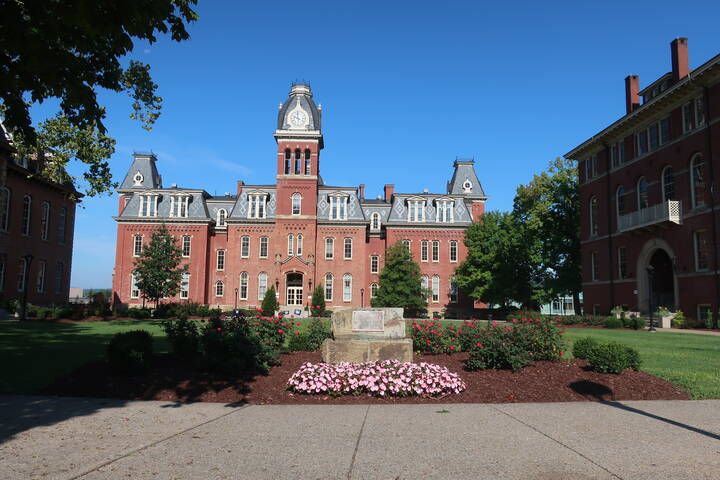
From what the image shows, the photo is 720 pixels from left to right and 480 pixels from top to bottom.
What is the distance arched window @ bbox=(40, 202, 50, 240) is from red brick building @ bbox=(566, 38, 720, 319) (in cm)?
4174

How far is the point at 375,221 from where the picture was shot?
5650cm

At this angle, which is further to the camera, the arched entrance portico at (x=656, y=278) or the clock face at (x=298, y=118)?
the clock face at (x=298, y=118)

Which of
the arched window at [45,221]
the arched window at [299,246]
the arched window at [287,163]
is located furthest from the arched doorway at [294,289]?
the arched window at [45,221]

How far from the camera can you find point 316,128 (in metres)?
51.8

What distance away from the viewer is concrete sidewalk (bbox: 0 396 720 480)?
5148mm

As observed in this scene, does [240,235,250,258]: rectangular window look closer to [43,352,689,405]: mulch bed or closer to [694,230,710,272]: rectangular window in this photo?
[694,230,710,272]: rectangular window

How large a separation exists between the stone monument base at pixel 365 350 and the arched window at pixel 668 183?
27.4 metres

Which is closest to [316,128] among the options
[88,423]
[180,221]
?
[180,221]

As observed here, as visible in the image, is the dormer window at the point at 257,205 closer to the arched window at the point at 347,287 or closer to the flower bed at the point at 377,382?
the arched window at the point at 347,287

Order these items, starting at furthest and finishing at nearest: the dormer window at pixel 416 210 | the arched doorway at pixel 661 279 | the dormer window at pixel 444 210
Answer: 1. the dormer window at pixel 444 210
2. the dormer window at pixel 416 210
3. the arched doorway at pixel 661 279

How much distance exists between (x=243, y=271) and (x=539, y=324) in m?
43.1

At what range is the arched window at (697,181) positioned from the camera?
29.0 metres

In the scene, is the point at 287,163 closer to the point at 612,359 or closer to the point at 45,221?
the point at 45,221

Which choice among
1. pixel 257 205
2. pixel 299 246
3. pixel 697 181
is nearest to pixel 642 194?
pixel 697 181
